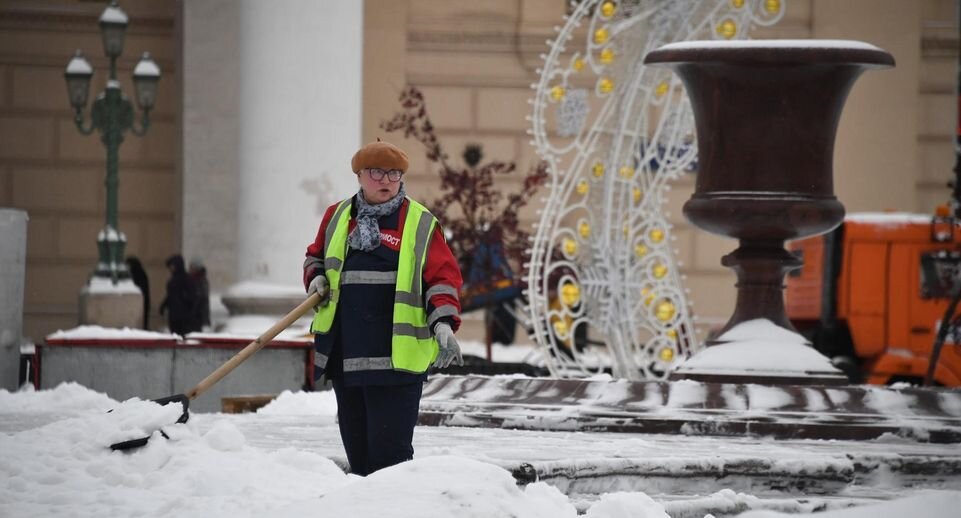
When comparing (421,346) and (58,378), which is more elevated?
(421,346)

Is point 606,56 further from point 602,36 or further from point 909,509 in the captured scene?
point 909,509

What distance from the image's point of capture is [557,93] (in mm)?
14703

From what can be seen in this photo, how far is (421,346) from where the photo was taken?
695 centimetres

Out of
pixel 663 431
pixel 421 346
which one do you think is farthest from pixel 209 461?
pixel 663 431

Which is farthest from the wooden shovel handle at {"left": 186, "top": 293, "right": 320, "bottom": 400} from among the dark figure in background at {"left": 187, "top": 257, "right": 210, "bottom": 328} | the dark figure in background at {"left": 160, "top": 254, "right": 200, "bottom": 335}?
the dark figure in background at {"left": 160, "top": 254, "right": 200, "bottom": 335}

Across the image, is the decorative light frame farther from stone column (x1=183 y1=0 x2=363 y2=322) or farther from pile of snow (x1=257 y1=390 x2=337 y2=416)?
pile of snow (x1=257 y1=390 x2=337 y2=416)

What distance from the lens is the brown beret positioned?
7000mm

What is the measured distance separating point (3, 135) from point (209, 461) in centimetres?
1958

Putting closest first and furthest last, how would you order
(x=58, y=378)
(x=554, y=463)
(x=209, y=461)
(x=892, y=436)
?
(x=209, y=461), (x=554, y=463), (x=892, y=436), (x=58, y=378)

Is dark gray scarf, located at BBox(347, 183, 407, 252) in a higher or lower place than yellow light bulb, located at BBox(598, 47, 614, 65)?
lower

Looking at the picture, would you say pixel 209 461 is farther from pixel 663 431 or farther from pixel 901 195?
pixel 901 195

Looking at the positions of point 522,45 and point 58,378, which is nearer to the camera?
point 58,378

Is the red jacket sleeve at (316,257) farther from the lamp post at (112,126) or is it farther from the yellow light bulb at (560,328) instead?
the lamp post at (112,126)

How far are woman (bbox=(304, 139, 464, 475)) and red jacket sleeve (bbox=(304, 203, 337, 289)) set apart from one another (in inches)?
2.2
